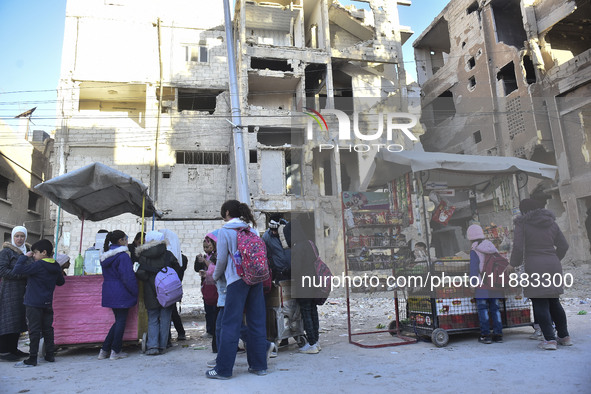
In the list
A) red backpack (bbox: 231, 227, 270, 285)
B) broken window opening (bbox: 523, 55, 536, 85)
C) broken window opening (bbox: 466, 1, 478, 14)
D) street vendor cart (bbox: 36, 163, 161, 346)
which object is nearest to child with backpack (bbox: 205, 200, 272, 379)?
red backpack (bbox: 231, 227, 270, 285)

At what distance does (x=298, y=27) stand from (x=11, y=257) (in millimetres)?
21336

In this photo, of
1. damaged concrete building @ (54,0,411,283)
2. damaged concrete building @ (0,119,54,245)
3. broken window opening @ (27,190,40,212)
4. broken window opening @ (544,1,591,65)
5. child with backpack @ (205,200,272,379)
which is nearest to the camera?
child with backpack @ (205,200,272,379)

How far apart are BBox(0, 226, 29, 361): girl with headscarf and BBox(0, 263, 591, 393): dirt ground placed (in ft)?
0.91

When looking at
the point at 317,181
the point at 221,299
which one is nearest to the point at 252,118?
the point at 317,181

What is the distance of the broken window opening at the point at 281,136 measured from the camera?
21.8 m

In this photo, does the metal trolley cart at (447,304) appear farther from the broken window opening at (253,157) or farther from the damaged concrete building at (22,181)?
the damaged concrete building at (22,181)

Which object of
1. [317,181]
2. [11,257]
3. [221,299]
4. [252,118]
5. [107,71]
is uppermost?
[107,71]

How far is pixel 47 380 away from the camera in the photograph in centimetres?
414

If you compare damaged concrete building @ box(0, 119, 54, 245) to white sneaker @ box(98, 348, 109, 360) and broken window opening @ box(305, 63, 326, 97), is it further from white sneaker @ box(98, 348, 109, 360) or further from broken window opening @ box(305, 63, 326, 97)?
white sneaker @ box(98, 348, 109, 360)

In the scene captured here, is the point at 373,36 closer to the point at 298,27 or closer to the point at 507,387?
the point at 298,27

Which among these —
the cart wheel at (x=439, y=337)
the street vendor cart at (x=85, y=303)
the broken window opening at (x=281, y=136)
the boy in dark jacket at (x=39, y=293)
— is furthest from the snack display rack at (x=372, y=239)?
the broken window opening at (x=281, y=136)

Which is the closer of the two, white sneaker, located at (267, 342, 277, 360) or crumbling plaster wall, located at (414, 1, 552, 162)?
white sneaker, located at (267, 342, 277, 360)

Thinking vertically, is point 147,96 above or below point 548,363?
above

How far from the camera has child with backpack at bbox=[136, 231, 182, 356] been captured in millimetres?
5435
